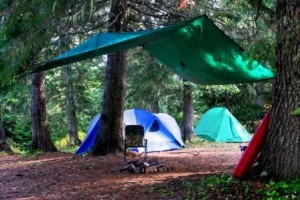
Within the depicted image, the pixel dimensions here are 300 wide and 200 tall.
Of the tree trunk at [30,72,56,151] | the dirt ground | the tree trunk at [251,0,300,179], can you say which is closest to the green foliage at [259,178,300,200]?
the tree trunk at [251,0,300,179]

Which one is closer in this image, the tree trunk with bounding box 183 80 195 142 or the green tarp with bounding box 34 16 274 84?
the green tarp with bounding box 34 16 274 84

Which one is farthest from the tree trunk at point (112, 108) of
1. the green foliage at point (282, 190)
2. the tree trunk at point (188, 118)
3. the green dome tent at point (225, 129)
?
the tree trunk at point (188, 118)

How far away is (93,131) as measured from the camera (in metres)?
8.96

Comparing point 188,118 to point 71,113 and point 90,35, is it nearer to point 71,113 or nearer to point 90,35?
point 71,113

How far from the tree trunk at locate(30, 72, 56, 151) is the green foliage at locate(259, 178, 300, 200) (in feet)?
20.3

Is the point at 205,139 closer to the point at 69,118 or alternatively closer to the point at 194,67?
the point at 69,118

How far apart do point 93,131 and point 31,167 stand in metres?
2.36

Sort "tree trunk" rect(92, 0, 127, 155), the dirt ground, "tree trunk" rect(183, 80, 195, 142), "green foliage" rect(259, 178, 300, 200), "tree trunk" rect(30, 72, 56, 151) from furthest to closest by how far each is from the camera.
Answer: "tree trunk" rect(183, 80, 195, 142), "tree trunk" rect(30, 72, 56, 151), "tree trunk" rect(92, 0, 127, 155), the dirt ground, "green foliage" rect(259, 178, 300, 200)

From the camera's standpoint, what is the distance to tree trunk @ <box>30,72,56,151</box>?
8.67 meters

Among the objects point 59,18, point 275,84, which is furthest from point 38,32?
point 275,84

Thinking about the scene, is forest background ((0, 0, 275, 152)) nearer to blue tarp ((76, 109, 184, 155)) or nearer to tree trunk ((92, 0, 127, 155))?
tree trunk ((92, 0, 127, 155))

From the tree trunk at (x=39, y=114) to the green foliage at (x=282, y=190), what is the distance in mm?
6182

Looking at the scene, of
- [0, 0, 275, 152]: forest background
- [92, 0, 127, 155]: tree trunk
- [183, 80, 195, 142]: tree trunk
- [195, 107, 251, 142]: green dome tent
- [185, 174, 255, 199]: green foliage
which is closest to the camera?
[185, 174, 255, 199]: green foliage

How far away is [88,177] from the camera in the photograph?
5.57 meters
